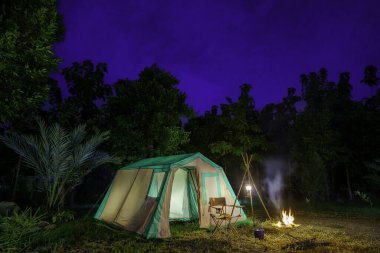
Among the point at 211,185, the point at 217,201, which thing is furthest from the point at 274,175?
the point at 217,201

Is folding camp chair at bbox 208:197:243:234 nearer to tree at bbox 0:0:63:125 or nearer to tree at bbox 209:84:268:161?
tree at bbox 0:0:63:125

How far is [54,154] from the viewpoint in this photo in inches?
395

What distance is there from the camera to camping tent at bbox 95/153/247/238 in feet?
25.4

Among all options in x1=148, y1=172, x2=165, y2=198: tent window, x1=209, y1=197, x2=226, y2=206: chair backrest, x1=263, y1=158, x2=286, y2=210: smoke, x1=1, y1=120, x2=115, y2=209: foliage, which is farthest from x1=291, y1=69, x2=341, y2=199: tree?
x1=1, y1=120, x2=115, y2=209: foliage

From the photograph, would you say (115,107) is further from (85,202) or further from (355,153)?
(355,153)

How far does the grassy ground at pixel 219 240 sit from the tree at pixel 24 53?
10.8 ft

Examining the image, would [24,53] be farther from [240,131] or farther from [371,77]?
[371,77]

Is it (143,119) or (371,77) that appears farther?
(371,77)

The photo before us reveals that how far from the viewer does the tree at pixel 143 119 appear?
1296 cm

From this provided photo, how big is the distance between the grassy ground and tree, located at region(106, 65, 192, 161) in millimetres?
4198

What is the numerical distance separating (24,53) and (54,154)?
420 centimetres

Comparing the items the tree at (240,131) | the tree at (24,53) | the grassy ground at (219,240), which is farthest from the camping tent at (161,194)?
the tree at (240,131)

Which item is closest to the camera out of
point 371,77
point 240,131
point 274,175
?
point 240,131

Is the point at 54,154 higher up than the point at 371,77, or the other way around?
the point at 371,77
